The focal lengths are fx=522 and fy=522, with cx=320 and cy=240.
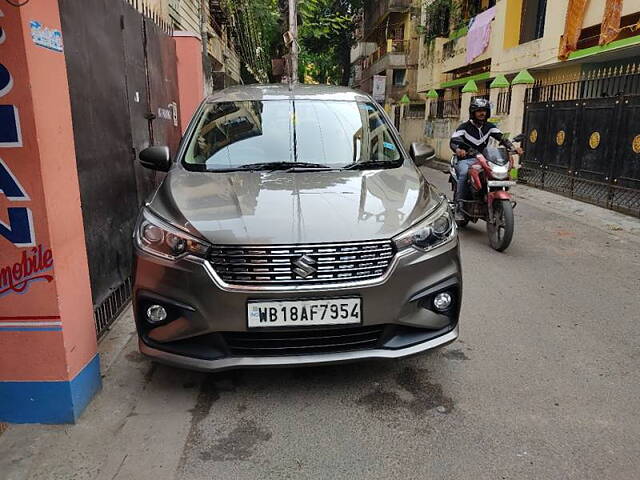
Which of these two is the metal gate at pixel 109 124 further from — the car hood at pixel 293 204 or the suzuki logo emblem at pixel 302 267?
the suzuki logo emblem at pixel 302 267

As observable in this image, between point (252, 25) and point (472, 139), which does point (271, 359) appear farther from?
point (252, 25)

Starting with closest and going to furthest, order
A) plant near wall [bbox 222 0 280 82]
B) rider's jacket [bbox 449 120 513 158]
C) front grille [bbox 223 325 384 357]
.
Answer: front grille [bbox 223 325 384 357] → rider's jacket [bbox 449 120 513 158] → plant near wall [bbox 222 0 280 82]

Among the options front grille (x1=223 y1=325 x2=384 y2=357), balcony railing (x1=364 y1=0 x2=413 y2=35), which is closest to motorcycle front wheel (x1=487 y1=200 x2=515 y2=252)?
Result: front grille (x1=223 y1=325 x2=384 y2=357)

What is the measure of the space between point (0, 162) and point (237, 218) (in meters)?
1.11

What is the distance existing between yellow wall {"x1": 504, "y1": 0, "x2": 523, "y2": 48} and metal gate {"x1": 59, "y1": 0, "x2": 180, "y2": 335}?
14503 mm

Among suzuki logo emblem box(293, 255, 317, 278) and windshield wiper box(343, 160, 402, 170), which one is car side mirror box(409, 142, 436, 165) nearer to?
windshield wiper box(343, 160, 402, 170)

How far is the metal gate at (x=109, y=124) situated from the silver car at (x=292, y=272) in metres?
0.99

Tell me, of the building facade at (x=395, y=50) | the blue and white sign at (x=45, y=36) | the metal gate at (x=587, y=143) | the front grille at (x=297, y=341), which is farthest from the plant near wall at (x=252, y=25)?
the front grille at (x=297, y=341)

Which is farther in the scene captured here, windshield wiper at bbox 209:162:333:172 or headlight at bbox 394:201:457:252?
windshield wiper at bbox 209:162:333:172

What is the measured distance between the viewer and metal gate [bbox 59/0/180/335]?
12.0ft

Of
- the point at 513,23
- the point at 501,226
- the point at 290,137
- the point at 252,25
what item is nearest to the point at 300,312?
the point at 290,137

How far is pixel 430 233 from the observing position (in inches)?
114

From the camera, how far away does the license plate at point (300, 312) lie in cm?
261

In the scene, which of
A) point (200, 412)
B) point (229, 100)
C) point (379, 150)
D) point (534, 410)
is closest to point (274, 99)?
point (229, 100)
